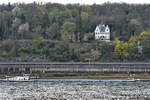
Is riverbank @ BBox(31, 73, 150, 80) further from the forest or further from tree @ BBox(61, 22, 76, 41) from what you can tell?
tree @ BBox(61, 22, 76, 41)

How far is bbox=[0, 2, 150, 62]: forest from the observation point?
292 feet

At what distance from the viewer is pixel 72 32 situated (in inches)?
3994

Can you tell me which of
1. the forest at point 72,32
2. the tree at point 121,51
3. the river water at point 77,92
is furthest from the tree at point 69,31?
the river water at point 77,92

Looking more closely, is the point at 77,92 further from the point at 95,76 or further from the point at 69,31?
the point at 69,31

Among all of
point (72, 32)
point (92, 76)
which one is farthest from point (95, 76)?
point (72, 32)

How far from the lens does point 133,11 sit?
373 ft

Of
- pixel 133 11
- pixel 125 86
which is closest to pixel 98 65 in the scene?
pixel 125 86

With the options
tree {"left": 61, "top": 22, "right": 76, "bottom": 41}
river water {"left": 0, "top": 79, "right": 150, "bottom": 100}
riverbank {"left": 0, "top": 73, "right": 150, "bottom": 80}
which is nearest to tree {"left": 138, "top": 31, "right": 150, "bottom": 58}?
riverbank {"left": 0, "top": 73, "right": 150, "bottom": 80}

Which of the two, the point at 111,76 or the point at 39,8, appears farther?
the point at 39,8

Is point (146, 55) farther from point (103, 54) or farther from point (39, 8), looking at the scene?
point (39, 8)

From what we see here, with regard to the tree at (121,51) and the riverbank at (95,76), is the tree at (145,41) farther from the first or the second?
the riverbank at (95,76)

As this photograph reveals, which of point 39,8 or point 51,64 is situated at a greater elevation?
point 39,8

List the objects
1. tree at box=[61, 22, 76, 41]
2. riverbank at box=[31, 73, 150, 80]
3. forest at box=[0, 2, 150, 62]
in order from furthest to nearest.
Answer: tree at box=[61, 22, 76, 41] → forest at box=[0, 2, 150, 62] → riverbank at box=[31, 73, 150, 80]

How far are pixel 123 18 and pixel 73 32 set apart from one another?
1503 cm
